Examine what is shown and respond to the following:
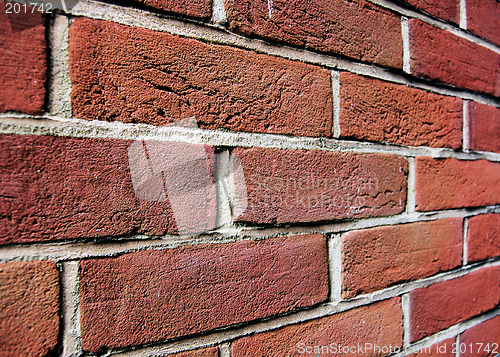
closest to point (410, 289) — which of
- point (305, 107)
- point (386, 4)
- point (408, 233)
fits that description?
point (408, 233)

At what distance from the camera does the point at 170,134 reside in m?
0.35

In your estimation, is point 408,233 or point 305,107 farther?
point 408,233

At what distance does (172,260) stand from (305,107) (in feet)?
0.89

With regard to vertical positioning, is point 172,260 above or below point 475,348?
above

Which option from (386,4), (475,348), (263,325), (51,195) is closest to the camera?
(51,195)

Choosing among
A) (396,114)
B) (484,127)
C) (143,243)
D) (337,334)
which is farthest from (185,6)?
(484,127)

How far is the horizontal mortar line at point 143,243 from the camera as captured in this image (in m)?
0.29

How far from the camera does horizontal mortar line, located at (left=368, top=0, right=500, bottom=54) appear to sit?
0.51 m

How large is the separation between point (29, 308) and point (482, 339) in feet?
2.74

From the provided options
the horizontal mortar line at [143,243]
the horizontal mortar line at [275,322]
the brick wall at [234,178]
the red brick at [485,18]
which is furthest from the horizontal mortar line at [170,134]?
the red brick at [485,18]

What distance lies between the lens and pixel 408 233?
0.53m

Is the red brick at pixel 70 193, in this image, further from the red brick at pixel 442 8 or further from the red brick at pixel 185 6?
the red brick at pixel 442 8

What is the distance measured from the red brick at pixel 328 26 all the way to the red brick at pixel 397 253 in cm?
29

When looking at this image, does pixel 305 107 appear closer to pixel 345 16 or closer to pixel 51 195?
pixel 345 16
